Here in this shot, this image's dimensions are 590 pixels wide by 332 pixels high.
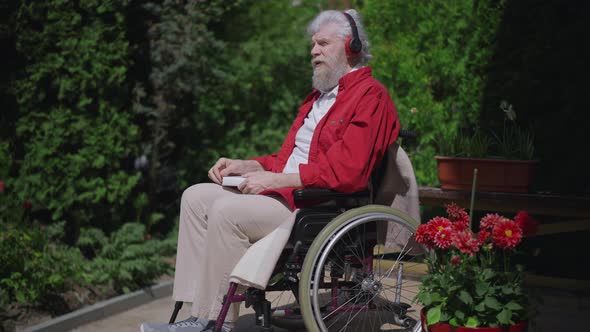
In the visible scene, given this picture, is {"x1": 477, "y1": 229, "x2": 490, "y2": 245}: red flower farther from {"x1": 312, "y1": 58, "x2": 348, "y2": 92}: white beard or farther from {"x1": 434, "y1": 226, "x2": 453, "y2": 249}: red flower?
{"x1": 312, "y1": 58, "x2": 348, "y2": 92}: white beard

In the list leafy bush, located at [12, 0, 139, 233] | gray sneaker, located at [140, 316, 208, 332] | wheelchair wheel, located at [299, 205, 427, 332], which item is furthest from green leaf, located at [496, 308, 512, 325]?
leafy bush, located at [12, 0, 139, 233]

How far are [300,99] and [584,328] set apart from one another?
2.74 m

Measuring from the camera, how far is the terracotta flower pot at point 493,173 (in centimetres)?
348

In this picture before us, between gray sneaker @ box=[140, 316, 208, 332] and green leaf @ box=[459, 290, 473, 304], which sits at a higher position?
green leaf @ box=[459, 290, 473, 304]

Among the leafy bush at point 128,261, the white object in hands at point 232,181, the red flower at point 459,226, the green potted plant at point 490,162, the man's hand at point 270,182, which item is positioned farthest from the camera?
the leafy bush at point 128,261

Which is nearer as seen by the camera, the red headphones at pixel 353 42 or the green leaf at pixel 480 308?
the green leaf at pixel 480 308

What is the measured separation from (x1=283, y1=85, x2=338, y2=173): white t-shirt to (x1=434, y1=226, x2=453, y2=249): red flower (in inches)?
32.2

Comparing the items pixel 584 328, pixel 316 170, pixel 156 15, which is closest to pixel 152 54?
pixel 156 15

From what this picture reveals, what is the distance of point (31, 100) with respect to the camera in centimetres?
425

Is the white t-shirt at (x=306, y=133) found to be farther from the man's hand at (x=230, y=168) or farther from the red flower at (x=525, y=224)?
the red flower at (x=525, y=224)

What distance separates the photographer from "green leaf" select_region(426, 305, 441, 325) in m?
2.44

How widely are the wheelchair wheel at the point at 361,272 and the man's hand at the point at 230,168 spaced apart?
1.98ft

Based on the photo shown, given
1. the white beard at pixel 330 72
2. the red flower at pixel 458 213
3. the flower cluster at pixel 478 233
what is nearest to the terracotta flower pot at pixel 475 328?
the flower cluster at pixel 478 233

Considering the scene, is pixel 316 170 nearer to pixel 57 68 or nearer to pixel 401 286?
pixel 401 286
